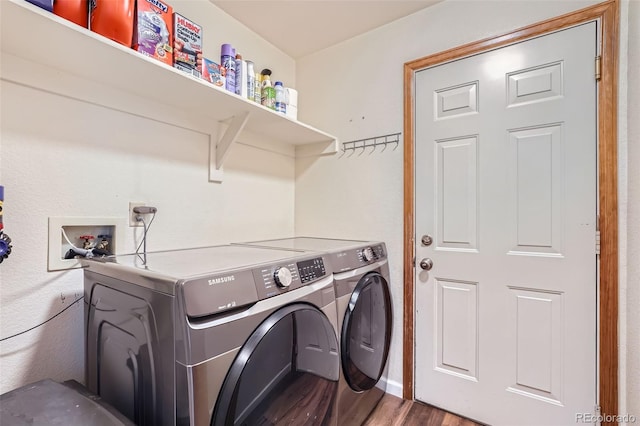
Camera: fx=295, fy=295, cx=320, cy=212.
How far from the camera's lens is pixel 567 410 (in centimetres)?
139

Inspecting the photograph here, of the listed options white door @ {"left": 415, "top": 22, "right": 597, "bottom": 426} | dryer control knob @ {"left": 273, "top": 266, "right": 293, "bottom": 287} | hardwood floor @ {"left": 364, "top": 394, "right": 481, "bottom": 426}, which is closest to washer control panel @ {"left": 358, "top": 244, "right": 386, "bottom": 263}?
white door @ {"left": 415, "top": 22, "right": 597, "bottom": 426}

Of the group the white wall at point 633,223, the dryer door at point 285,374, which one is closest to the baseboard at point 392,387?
the dryer door at point 285,374

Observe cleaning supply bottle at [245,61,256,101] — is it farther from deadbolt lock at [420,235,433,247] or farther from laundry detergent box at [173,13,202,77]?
deadbolt lock at [420,235,433,247]

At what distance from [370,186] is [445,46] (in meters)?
0.93

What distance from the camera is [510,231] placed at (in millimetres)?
1529

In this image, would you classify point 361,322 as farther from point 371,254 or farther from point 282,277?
point 282,277

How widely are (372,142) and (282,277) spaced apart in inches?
50.3

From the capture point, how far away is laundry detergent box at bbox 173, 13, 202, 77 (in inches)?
49.3

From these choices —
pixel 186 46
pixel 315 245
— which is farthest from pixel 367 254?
pixel 186 46

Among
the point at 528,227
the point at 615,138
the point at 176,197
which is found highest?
the point at 615,138

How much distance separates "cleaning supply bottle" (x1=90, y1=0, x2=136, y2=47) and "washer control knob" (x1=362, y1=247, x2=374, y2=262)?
137 centimetres

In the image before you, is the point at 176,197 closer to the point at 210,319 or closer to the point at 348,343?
the point at 210,319

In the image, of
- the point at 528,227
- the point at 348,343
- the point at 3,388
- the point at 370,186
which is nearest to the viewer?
the point at 3,388

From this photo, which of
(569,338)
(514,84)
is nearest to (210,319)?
(569,338)
